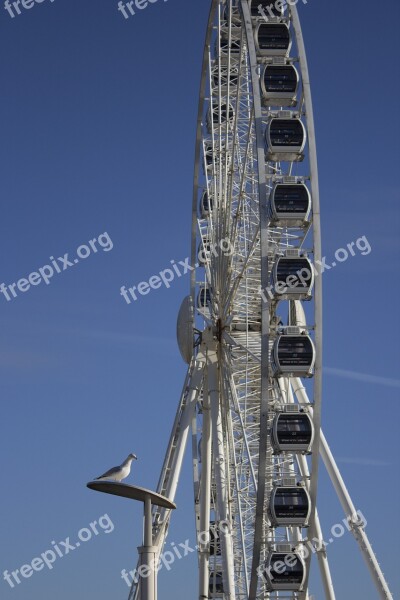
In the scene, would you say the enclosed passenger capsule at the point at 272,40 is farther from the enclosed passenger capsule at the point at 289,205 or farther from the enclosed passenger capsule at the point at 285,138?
the enclosed passenger capsule at the point at 289,205

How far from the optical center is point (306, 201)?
122 feet

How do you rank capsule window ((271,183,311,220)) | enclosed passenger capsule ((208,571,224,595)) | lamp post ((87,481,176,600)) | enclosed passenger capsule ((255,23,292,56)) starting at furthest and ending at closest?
1. enclosed passenger capsule ((208,571,224,595))
2. enclosed passenger capsule ((255,23,292,56))
3. capsule window ((271,183,311,220))
4. lamp post ((87,481,176,600))

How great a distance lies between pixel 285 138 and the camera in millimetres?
37750

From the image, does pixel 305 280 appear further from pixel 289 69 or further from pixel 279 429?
pixel 289 69

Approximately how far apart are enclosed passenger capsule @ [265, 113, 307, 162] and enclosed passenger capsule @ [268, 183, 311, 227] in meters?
1.35

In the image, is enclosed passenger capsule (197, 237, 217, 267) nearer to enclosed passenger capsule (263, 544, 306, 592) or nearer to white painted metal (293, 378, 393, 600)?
white painted metal (293, 378, 393, 600)

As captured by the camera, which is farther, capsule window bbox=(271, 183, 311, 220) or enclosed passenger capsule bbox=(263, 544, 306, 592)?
capsule window bbox=(271, 183, 311, 220)

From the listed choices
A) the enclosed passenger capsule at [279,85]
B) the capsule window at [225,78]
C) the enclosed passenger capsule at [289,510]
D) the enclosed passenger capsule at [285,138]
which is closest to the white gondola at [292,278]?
the enclosed passenger capsule at [285,138]

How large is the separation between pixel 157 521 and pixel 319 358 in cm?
1197

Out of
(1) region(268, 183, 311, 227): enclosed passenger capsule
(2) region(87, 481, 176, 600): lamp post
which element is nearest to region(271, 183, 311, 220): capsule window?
(1) region(268, 183, 311, 227): enclosed passenger capsule

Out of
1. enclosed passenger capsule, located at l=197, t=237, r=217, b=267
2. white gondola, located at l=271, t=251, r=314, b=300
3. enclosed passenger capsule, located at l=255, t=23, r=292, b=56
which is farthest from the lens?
enclosed passenger capsule, located at l=197, t=237, r=217, b=267

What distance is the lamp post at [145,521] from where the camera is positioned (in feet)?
76.9

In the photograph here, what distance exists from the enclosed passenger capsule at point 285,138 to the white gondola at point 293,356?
5.88 meters

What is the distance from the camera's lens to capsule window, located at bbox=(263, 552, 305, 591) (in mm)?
Result: 35562
